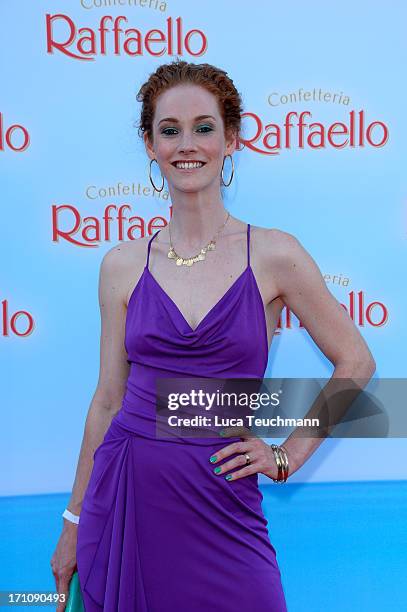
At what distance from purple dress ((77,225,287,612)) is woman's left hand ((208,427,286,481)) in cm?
1

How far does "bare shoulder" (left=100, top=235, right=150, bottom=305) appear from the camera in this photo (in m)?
1.60

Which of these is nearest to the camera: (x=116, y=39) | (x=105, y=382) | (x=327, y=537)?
(x=105, y=382)

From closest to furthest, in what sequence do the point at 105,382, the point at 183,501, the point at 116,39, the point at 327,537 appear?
the point at 183,501 → the point at 105,382 → the point at 116,39 → the point at 327,537

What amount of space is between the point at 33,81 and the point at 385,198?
106cm

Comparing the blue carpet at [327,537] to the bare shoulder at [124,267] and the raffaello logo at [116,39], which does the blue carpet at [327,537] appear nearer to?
the bare shoulder at [124,267]

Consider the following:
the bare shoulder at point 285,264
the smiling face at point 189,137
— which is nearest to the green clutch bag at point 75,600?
the bare shoulder at point 285,264

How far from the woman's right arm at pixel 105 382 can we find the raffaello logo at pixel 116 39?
2.66 ft

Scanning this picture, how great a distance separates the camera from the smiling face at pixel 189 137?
5.02 feet

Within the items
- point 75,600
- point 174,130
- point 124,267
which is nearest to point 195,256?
point 124,267

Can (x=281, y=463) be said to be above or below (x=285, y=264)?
below

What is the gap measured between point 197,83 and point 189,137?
4.7 inches

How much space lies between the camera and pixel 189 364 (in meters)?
1.45

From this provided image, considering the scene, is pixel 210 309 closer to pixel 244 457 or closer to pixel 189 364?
pixel 189 364

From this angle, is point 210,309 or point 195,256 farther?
point 195,256
